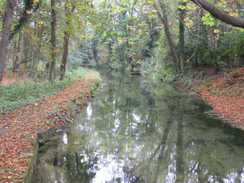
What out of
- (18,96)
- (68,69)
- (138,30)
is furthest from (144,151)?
(68,69)

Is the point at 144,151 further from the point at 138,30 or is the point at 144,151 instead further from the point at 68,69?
the point at 68,69

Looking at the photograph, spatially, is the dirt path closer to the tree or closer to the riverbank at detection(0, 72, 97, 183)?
the tree

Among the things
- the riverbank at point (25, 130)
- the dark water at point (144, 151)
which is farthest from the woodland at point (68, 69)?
the dark water at point (144, 151)

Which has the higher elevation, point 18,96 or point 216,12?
point 216,12

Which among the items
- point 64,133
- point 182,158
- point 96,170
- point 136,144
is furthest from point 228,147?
point 64,133

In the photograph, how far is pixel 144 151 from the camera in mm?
5656

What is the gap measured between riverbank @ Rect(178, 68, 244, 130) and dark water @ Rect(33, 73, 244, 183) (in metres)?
0.71

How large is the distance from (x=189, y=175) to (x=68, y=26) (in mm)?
9914

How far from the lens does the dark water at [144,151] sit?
4.43 meters

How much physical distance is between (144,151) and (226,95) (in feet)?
25.5

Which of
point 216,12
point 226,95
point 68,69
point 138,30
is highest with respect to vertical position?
point 138,30

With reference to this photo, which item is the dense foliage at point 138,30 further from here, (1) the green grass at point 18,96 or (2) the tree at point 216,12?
(1) the green grass at point 18,96

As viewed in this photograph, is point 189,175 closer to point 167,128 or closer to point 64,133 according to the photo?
point 167,128

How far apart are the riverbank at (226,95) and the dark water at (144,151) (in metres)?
0.71
